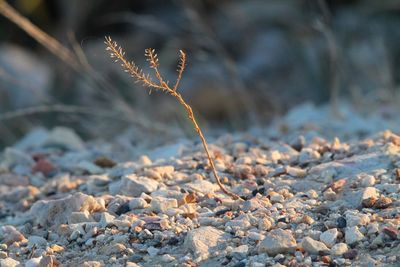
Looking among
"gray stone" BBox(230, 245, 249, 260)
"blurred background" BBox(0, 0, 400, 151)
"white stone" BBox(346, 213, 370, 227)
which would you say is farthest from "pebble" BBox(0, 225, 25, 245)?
"blurred background" BBox(0, 0, 400, 151)

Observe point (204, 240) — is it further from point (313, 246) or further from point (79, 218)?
point (79, 218)

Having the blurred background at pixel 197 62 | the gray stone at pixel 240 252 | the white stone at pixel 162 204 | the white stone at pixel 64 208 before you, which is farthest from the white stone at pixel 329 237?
the blurred background at pixel 197 62

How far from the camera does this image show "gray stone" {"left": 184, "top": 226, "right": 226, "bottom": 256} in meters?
2.09

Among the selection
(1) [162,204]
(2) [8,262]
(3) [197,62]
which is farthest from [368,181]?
(3) [197,62]

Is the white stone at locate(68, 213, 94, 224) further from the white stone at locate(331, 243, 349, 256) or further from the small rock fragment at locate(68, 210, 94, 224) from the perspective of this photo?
the white stone at locate(331, 243, 349, 256)

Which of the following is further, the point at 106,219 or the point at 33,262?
the point at 106,219

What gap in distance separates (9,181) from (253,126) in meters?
1.75

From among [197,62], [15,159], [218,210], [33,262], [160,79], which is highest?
[197,62]

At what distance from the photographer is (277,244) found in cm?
204

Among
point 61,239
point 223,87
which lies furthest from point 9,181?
point 223,87

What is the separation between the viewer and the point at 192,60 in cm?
788

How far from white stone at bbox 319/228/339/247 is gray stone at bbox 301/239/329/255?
3 cm

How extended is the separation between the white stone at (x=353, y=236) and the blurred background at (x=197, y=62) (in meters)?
1.91

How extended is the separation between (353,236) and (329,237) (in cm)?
6
